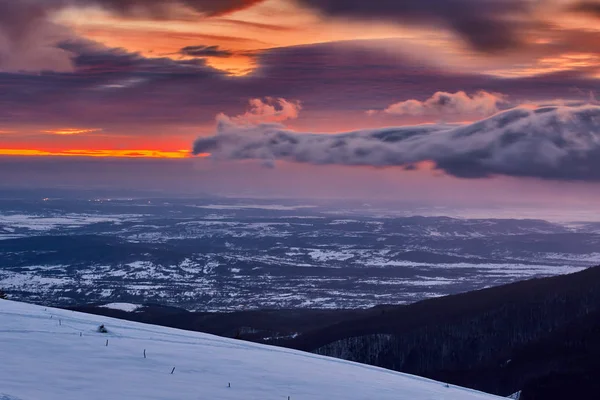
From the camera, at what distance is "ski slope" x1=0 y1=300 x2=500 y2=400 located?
1399cm

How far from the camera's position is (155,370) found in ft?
52.9

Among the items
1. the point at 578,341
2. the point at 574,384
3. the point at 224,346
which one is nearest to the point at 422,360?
the point at 578,341

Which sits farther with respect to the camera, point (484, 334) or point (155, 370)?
point (484, 334)

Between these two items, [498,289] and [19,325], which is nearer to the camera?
[19,325]

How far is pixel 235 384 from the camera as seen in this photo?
1580 centimetres

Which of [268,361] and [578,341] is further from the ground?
[268,361]

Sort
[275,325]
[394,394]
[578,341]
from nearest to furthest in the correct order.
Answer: [394,394], [578,341], [275,325]

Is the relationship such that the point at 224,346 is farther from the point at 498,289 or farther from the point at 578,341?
the point at 498,289

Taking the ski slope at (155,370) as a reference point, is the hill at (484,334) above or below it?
below

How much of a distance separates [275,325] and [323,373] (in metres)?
155

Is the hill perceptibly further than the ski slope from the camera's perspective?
Yes

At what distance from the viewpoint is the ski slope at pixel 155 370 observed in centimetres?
1399

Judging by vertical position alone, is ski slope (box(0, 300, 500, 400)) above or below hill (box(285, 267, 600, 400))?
above

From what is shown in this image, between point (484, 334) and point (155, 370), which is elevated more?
point (155, 370)
